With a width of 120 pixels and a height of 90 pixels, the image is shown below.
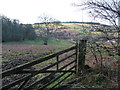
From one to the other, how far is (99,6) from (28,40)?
30.5m

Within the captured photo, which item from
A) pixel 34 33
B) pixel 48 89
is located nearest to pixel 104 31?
pixel 48 89

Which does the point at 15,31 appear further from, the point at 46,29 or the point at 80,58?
Answer: the point at 80,58

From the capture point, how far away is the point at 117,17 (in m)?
2.93

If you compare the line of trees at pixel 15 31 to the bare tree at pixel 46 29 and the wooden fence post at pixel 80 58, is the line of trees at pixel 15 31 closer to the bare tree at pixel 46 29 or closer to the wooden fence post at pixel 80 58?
the bare tree at pixel 46 29

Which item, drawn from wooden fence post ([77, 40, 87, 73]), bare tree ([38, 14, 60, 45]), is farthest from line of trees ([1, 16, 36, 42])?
wooden fence post ([77, 40, 87, 73])

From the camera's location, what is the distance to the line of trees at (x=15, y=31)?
89.6ft

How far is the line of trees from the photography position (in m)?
27.3

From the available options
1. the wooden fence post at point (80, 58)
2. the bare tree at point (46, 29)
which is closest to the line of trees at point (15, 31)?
the bare tree at point (46, 29)

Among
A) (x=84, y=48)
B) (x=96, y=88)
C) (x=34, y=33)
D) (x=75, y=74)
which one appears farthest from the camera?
(x=34, y=33)

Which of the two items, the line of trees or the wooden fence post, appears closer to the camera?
the wooden fence post

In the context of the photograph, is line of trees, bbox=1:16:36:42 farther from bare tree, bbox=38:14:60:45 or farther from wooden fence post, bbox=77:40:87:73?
wooden fence post, bbox=77:40:87:73

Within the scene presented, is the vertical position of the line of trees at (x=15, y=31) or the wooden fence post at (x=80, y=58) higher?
the line of trees at (x=15, y=31)

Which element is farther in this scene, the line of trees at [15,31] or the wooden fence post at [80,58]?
the line of trees at [15,31]

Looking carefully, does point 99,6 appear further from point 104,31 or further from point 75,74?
point 75,74
